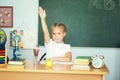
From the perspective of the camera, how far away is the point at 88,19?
4148 millimetres

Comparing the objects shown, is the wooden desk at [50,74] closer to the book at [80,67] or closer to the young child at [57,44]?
the book at [80,67]

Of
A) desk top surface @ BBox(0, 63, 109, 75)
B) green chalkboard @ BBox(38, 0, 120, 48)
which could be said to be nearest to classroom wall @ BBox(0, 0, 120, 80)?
green chalkboard @ BBox(38, 0, 120, 48)

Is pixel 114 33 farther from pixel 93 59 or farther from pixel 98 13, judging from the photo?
pixel 93 59

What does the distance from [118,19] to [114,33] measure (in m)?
0.27

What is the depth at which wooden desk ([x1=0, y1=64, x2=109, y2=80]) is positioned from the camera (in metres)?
2.18

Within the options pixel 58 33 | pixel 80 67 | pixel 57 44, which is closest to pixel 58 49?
pixel 57 44

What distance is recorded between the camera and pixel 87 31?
13.6 ft

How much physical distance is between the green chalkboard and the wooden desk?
1903mm

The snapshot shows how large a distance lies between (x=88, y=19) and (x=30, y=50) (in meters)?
1.26

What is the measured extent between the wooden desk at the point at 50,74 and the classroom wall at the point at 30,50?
193 cm

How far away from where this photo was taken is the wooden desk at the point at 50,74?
218cm

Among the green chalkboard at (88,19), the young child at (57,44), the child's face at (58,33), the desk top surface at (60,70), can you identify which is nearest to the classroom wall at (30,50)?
the green chalkboard at (88,19)

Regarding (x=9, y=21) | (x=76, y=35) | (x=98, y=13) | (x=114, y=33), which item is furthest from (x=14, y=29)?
(x=114, y=33)

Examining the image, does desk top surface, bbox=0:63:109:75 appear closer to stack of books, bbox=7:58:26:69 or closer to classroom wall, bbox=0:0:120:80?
stack of books, bbox=7:58:26:69
